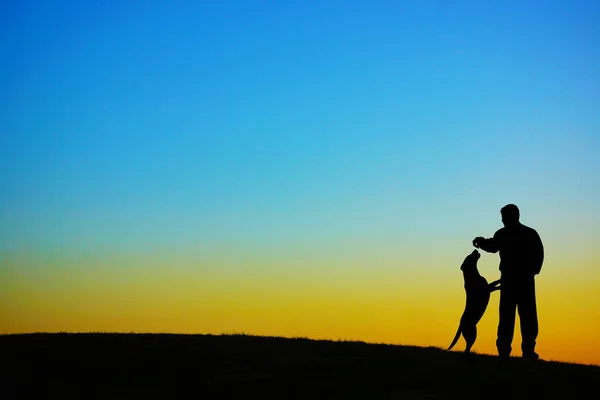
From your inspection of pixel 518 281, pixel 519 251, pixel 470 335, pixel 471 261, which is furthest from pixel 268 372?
pixel 519 251

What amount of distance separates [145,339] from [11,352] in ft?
10.6

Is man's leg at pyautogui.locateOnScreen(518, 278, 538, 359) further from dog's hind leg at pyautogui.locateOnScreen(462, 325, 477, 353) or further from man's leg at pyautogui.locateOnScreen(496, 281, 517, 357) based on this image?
dog's hind leg at pyautogui.locateOnScreen(462, 325, 477, 353)

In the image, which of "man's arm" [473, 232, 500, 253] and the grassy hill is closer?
the grassy hill

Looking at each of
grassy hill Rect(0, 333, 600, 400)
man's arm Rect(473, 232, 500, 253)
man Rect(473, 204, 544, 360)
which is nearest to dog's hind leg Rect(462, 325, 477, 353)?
grassy hill Rect(0, 333, 600, 400)

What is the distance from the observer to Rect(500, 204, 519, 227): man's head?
56.2 feet

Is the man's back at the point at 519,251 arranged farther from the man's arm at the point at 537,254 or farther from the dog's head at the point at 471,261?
the dog's head at the point at 471,261

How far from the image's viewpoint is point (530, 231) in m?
17.2

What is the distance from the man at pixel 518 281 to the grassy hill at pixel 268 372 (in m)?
1.27

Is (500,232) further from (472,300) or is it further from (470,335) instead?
(470,335)

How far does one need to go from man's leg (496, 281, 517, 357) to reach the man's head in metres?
1.51

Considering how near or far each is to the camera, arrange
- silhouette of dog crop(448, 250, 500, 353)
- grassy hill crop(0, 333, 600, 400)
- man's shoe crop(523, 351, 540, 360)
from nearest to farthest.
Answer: grassy hill crop(0, 333, 600, 400)
silhouette of dog crop(448, 250, 500, 353)
man's shoe crop(523, 351, 540, 360)

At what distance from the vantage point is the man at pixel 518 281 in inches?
663

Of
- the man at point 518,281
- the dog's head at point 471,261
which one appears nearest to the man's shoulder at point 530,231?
the man at point 518,281

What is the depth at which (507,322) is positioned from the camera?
16812mm
